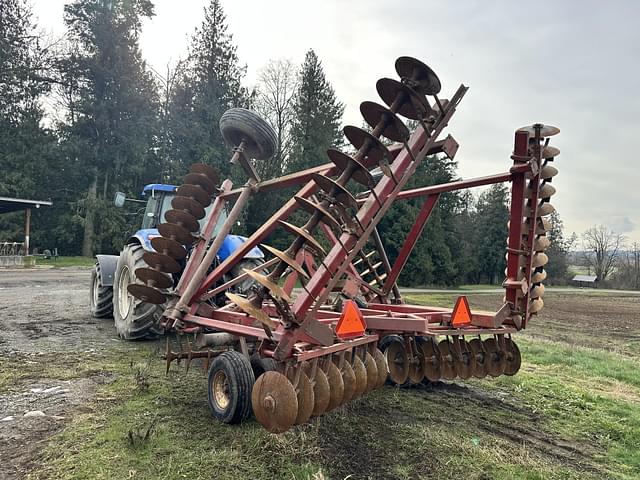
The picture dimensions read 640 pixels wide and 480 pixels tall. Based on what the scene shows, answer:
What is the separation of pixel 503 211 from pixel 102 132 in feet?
101

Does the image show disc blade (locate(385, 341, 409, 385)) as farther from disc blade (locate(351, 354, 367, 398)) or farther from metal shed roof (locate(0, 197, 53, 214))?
metal shed roof (locate(0, 197, 53, 214))

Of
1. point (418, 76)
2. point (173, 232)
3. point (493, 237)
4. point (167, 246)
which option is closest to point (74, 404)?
point (167, 246)

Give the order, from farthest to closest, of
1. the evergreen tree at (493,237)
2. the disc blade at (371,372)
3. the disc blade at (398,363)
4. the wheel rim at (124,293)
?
the evergreen tree at (493,237) → the wheel rim at (124,293) → the disc blade at (398,363) → the disc blade at (371,372)

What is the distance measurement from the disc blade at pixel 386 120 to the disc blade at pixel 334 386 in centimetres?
144

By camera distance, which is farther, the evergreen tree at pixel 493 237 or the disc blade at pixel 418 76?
the evergreen tree at pixel 493 237

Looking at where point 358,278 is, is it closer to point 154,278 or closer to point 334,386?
point 154,278

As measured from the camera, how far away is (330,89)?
30.9 meters

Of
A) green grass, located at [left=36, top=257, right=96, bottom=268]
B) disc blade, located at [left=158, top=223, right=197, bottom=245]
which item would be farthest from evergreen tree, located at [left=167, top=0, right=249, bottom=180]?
disc blade, located at [left=158, top=223, right=197, bottom=245]

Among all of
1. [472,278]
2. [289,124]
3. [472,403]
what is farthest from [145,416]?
[472,278]

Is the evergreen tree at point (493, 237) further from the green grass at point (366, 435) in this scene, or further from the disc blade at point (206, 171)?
the disc blade at point (206, 171)

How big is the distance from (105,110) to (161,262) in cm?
2599

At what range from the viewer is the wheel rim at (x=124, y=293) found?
6.15 metres

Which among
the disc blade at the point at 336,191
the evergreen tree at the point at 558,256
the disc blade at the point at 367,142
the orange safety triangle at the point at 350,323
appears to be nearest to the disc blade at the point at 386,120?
the disc blade at the point at 367,142

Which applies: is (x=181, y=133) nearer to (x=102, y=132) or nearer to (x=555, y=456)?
(x=102, y=132)
